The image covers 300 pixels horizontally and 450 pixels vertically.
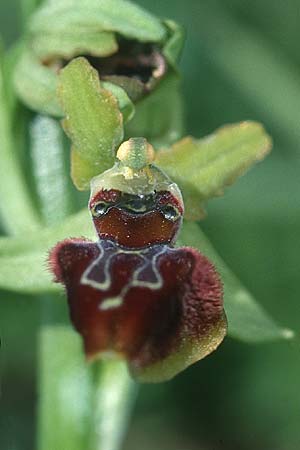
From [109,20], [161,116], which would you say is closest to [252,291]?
[161,116]

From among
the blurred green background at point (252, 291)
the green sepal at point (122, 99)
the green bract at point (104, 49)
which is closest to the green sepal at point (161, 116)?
the green bract at point (104, 49)

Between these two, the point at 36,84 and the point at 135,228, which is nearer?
the point at 135,228

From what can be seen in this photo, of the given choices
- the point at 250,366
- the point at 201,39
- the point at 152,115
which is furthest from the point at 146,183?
the point at 201,39

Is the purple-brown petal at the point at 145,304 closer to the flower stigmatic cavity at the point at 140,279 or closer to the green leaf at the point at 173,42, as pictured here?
the flower stigmatic cavity at the point at 140,279

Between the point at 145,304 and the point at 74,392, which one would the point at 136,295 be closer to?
the point at 145,304

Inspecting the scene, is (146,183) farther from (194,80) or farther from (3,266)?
(194,80)

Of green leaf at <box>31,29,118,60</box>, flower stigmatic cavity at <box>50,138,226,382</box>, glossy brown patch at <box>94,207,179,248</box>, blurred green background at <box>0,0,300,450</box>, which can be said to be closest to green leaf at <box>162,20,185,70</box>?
green leaf at <box>31,29,118,60</box>
